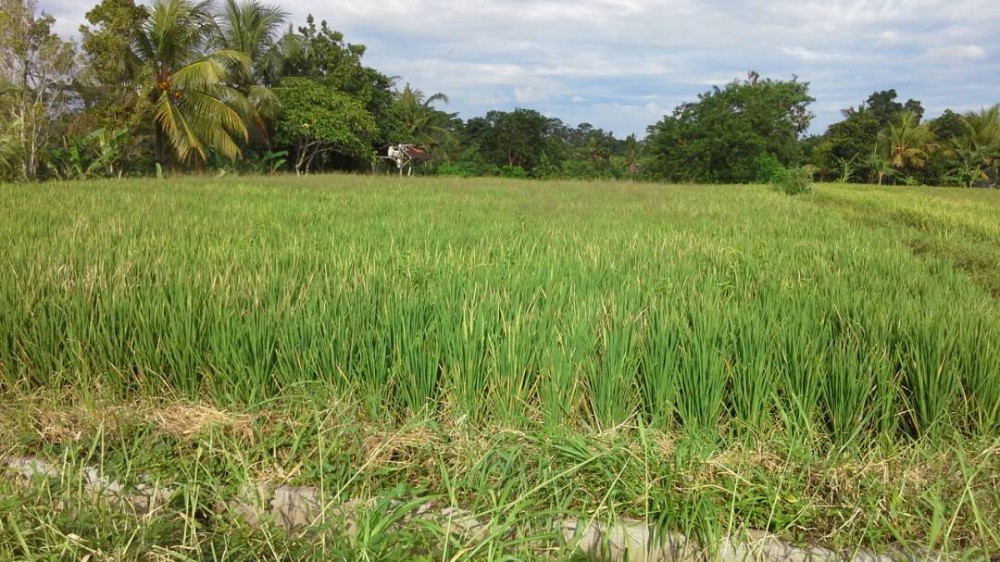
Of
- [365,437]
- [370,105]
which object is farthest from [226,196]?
[370,105]

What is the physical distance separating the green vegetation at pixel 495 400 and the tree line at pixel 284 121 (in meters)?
13.0

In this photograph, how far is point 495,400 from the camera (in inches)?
89.6

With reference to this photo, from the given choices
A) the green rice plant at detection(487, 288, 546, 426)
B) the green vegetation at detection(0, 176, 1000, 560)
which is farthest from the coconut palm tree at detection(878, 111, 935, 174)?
the green rice plant at detection(487, 288, 546, 426)

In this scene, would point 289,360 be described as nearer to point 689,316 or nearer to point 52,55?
point 689,316

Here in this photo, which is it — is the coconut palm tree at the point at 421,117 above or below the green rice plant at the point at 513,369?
above

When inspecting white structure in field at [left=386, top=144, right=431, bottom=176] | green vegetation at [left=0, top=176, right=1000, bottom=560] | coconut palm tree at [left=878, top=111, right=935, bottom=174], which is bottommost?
green vegetation at [left=0, top=176, right=1000, bottom=560]

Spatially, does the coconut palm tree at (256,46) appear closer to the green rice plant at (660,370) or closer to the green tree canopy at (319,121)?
the green tree canopy at (319,121)

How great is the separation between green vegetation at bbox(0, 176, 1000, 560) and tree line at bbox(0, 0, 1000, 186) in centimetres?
1297

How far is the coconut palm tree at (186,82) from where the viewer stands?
1530 centimetres

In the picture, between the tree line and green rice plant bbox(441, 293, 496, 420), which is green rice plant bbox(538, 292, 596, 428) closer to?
green rice plant bbox(441, 293, 496, 420)

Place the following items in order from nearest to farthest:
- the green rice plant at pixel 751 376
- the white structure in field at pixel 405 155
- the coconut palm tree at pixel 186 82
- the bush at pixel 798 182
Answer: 1. the green rice plant at pixel 751 376
2. the bush at pixel 798 182
3. the coconut palm tree at pixel 186 82
4. the white structure in field at pixel 405 155

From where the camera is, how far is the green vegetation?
1656mm

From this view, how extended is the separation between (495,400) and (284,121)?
19.8 meters

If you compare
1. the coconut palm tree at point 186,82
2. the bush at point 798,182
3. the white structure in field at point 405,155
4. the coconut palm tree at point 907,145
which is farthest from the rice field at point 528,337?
the coconut palm tree at point 907,145
